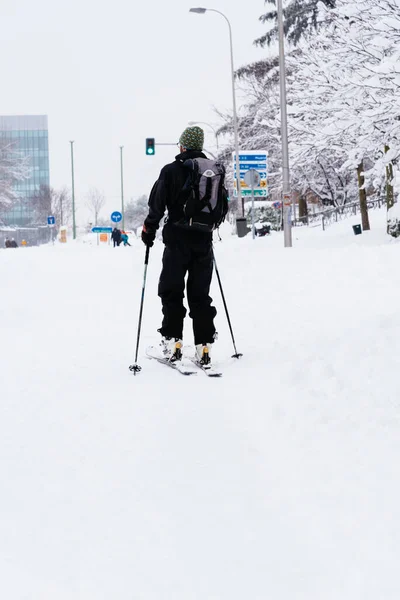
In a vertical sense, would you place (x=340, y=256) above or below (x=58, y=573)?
above

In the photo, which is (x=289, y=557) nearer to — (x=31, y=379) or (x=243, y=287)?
(x=31, y=379)

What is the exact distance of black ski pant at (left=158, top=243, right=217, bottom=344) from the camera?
611 cm

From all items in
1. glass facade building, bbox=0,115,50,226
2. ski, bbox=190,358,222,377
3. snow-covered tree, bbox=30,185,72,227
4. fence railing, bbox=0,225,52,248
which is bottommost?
ski, bbox=190,358,222,377

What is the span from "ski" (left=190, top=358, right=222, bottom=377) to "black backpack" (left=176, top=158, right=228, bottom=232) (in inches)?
44.1

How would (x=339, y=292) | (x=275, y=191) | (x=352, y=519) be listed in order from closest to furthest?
(x=352, y=519), (x=339, y=292), (x=275, y=191)

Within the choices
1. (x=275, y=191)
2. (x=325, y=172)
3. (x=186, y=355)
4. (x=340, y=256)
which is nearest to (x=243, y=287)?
(x=340, y=256)

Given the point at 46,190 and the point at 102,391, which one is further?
the point at 46,190

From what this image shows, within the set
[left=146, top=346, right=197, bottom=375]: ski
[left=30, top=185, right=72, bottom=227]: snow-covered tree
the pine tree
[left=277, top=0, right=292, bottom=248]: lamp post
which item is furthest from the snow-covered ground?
[left=30, top=185, right=72, bottom=227]: snow-covered tree

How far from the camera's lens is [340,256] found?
50.2 feet

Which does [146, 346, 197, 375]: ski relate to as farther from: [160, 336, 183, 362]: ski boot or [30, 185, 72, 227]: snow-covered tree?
[30, 185, 72, 227]: snow-covered tree

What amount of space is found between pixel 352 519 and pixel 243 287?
380 inches

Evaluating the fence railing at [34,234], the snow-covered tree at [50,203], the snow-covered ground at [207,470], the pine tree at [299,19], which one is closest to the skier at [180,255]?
the snow-covered ground at [207,470]

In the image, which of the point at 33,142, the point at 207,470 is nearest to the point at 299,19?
the point at 207,470

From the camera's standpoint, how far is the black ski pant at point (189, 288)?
6105mm
